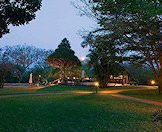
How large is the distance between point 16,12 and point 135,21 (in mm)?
8154

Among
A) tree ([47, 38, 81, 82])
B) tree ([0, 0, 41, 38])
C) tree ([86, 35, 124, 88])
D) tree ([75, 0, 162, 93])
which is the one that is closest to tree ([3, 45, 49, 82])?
tree ([47, 38, 81, 82])

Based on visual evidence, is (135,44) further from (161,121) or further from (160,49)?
(161,121)

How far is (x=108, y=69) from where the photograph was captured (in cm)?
3366

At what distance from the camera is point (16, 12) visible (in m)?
9.09

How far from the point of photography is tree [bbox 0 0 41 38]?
888 cm

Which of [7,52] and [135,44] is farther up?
[7,52]

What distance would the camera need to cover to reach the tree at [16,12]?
8.88 m

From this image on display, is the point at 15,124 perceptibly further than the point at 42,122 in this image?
No

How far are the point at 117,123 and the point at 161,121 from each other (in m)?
1.75

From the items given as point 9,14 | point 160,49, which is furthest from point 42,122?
point 160,49

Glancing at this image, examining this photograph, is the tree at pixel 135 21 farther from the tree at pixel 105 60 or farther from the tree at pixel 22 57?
the tree at pixel 22 57

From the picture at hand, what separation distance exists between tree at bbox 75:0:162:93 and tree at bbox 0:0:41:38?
14.0 feet

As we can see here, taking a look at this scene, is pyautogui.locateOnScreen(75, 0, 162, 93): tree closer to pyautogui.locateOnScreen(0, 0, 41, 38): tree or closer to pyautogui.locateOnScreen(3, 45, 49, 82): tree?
pyautogui.locateOnScreen(0, 0, 41, 38): tree

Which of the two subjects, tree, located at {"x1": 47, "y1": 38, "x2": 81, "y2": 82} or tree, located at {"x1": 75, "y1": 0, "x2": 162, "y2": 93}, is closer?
tree, located at {"x1": 75, "y1": 0, "x2": 162, "y2": 93}
